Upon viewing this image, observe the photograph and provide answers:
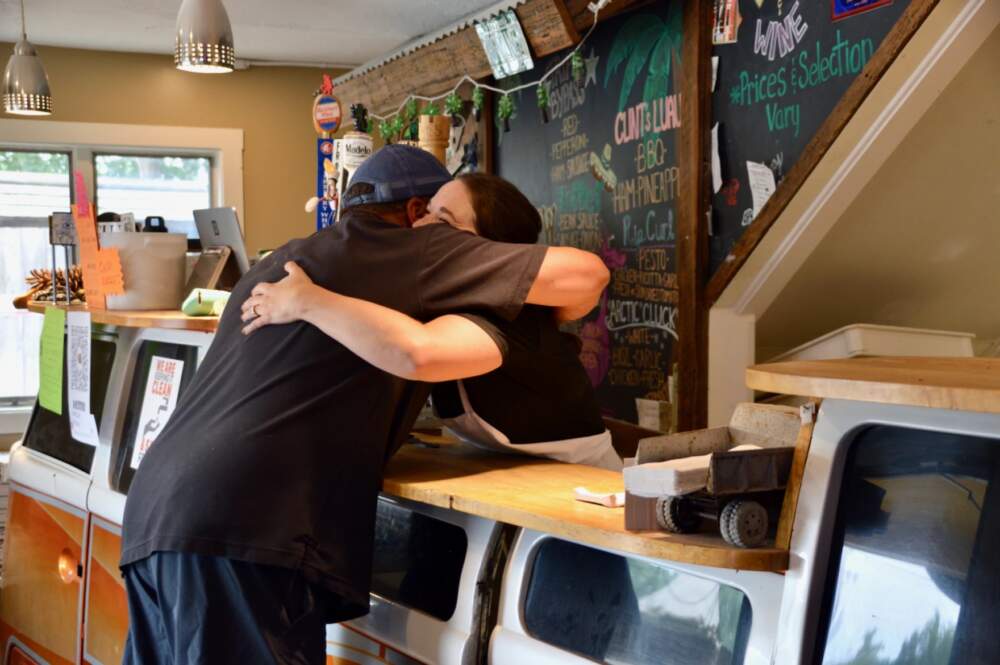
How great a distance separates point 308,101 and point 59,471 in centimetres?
462

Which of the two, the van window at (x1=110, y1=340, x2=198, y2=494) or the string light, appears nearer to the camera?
the van window at (x1=110, y1=340, x2=198, y2=494)

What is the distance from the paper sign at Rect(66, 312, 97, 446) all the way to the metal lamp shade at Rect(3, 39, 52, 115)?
6.18 ft

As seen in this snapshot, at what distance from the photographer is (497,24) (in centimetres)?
467

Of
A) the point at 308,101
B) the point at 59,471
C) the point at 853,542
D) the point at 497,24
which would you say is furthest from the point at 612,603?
the point at 308,101

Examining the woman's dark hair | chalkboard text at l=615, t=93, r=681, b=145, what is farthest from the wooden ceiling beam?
the woman's dark hair

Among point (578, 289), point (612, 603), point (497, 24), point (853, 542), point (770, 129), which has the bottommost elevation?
point (612, 603)

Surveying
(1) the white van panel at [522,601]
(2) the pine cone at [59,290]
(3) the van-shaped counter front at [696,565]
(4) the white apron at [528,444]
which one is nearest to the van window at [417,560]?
(3) the van-shaped counter front at [696,565]

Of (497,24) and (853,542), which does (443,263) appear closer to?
(853,542)

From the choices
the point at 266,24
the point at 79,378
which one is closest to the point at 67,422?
the point at 79,378

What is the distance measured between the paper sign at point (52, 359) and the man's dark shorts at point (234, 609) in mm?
1640

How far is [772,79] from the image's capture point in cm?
343

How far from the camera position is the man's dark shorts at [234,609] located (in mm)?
1807

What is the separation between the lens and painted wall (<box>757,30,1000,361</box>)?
3.27 m

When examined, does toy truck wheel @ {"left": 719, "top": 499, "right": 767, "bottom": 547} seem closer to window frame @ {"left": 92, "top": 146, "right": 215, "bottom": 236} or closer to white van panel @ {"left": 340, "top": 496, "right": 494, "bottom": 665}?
white van panel @ {"left": 340, "top": 496, "right": 494, "bottom": 665}
